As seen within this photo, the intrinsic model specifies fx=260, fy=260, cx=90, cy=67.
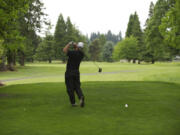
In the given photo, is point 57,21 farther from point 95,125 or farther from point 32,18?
point 95,125

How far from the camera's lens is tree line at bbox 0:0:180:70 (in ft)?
51.5

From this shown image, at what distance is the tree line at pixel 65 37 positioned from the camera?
15.7 m

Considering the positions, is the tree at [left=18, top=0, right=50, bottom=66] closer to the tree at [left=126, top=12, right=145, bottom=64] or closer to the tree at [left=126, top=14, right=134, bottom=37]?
the tree at [left=126, top=12, right=145, bottom=64]

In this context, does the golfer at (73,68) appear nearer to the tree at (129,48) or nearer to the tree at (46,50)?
the tree at (129,48)

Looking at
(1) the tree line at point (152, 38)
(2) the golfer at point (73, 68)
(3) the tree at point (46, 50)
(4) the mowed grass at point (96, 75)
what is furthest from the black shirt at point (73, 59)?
(3) the tree at point (46, 50)

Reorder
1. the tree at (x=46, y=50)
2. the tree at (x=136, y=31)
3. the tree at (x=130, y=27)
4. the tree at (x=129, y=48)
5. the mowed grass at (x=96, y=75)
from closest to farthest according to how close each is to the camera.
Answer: the mowed grass at (x=96, y=75) < the tree at (x=136, y=31) < the tree at (x=129, y=48) < the tree at (x=46, y=50) < the tree at (x=130, y=27)

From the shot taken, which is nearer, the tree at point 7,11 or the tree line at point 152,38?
the tree at point 7,11

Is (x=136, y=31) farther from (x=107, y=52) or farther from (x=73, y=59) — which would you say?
(x=73, y=59)

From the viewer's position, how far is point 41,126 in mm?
7133

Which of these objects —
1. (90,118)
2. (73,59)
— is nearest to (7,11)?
(73,59)

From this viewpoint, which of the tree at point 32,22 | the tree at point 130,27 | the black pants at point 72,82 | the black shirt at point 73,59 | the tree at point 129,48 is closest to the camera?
the black shirt at point 73,59

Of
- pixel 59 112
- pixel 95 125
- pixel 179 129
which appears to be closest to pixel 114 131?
pixel 95 125

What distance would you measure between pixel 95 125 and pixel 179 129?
88.7 inches

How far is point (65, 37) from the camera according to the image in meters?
102
